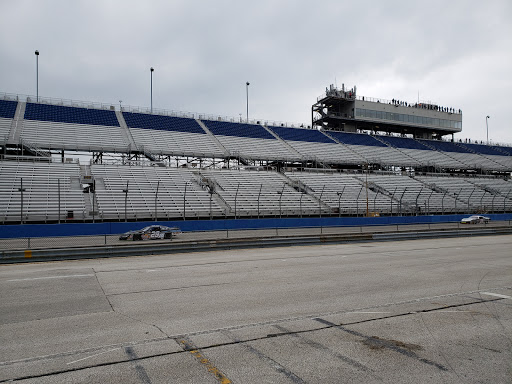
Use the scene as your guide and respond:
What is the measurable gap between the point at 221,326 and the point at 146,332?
1.16m

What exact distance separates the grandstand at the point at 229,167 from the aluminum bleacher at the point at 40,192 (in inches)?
4.0

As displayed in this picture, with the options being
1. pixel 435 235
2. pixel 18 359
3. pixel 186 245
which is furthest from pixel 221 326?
pixel 435 235

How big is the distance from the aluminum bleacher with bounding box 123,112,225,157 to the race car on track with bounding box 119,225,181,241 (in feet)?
69.3

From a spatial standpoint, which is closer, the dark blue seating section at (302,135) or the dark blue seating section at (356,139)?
the dark blue seating section at (302,135)

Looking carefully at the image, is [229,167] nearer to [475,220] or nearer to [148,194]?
[148,194]

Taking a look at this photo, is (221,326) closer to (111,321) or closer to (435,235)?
(111,321)

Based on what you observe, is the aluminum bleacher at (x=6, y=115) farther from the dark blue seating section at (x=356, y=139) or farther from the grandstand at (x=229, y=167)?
the dark blue seating section at (x=356, y=139)

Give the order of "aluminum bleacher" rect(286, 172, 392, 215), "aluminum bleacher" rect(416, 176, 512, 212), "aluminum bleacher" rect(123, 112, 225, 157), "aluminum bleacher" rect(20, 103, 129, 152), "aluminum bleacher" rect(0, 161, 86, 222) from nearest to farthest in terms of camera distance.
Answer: "aluminum bleacher" rect(0, 161, 86, 222), "aluminum bleacher" rect(286, 172, 392, 215), "aluminum bleacher" rect(20, 103, 129, 152), "aluminum bleacher" rect(123, 112, 225, 157), "aluminum bleacher" rect(416, 176, 512, 212)

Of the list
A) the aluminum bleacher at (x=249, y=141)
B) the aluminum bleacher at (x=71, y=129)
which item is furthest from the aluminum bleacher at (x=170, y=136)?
the aluminum bleacher at (x=71, y=129)

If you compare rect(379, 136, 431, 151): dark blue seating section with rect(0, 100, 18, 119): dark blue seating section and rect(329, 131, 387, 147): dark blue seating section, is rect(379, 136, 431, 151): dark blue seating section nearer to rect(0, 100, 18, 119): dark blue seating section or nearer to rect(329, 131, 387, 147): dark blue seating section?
rect(329, 131, 387, 147): dark blue seating section

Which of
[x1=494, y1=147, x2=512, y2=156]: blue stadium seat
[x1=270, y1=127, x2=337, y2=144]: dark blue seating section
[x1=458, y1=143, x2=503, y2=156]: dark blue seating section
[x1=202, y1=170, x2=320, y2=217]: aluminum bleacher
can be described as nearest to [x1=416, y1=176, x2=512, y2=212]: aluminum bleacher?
[x1=270, y1=127, x2=337, y2=144]: dark blue seating section

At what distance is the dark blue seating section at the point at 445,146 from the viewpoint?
70131 millimetres

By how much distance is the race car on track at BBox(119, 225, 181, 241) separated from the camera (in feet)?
75.0

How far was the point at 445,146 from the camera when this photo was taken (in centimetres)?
7181
